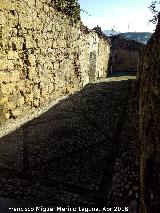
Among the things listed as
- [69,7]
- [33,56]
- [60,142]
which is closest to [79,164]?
[60,142]

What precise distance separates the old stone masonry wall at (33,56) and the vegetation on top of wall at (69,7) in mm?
170

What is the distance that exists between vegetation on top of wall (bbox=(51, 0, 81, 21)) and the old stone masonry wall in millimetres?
170

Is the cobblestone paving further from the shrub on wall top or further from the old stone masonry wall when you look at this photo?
the shrub on wall top

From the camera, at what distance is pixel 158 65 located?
1697mm

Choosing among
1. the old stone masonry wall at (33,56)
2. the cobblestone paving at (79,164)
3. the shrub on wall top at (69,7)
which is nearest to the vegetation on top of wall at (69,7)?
the shrub on wall top at (69,7)

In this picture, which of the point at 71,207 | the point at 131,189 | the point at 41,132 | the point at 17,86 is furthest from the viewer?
the point at 17,86

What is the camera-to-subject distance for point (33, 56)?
6.25 m

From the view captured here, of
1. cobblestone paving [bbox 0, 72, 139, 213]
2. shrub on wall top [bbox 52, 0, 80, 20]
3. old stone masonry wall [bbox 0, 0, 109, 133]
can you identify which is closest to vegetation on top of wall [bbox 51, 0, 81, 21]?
shrub on wall top [bbox 52, 0, 80, 20]

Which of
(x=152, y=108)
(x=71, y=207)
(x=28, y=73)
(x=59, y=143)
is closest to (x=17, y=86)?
(x=28, y=73)

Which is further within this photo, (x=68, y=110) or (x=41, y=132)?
(x=68, y=110)

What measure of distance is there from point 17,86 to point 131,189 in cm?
340

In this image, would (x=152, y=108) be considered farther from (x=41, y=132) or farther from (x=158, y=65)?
(x=41, y=132)

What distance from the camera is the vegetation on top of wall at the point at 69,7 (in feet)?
24.9

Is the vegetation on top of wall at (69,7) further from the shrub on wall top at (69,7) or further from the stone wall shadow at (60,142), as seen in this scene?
the stone wall shadow at (60,142)
